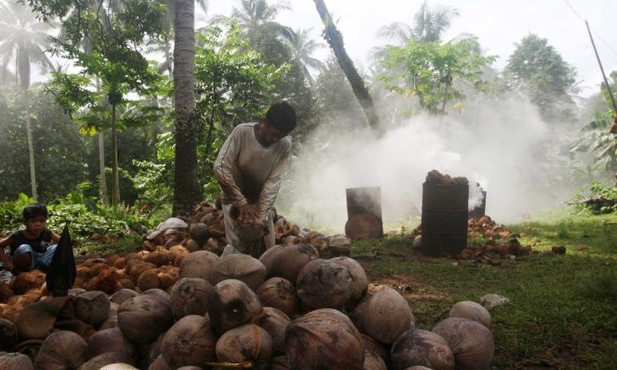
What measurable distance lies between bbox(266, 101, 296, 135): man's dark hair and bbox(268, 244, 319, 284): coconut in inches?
50.3

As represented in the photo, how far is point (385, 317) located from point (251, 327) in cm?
77

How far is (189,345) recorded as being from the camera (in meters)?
2.07

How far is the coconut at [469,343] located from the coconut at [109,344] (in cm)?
174

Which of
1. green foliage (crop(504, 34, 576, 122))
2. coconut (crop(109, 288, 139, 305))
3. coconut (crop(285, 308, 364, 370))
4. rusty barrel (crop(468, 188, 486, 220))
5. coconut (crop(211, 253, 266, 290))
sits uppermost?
green foliage (crop(504, 34, 576, 122))

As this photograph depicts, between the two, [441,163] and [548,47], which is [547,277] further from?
[548,47]

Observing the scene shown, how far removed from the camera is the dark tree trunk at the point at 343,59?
12.5 metres

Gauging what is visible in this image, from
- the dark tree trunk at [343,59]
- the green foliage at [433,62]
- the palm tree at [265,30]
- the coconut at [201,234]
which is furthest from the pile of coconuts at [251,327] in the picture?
the palm tree at [265,30]

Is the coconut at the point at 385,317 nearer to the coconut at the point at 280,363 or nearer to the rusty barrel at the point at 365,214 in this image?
the coconut at the point at 280,363

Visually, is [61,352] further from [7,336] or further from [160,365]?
[160,365]

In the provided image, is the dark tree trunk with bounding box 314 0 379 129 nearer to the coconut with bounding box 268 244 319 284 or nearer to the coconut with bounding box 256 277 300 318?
the coconut with bounding box 268 244 319 284

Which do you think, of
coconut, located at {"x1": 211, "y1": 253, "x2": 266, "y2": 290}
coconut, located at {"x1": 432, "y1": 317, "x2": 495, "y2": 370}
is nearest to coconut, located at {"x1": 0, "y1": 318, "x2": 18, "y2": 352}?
coconut, located at {"x1": 211, "y1": 253, "x2": 266, "y2": 290}

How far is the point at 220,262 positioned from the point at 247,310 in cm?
62

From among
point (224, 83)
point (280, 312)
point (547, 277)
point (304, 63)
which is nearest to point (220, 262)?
point (280, 312)

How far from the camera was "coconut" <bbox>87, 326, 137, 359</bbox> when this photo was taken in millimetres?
2396
